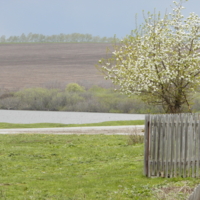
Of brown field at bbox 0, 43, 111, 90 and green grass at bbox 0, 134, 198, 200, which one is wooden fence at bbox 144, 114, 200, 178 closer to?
green grass at bbox 0, 134, 198, 200

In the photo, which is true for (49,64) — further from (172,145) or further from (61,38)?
(172,145)

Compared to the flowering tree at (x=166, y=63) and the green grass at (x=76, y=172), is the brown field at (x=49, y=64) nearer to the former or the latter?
the flowering tree at (x=166, y=63)

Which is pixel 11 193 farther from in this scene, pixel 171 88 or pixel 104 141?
pixel 171 88

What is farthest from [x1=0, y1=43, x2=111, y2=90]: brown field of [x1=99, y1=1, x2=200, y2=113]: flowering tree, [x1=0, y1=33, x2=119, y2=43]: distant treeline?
[x1=99, y1=1, x2=200, y2=113]: flowering tree

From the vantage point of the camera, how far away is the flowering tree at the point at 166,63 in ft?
69.8

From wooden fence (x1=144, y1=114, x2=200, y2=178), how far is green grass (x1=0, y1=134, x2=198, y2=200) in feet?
1.15

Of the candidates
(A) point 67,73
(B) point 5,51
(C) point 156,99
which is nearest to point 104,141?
(C) point 156,99

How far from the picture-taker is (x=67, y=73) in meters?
77.9

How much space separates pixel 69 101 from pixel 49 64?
2399 centimetres

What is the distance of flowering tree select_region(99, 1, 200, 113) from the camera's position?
69.8 ft

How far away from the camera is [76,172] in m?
12.3

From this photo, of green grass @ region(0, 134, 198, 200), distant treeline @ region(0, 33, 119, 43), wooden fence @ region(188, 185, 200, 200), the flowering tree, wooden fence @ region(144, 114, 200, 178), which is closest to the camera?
wooden fence @ region(188, 185, 200, 200)

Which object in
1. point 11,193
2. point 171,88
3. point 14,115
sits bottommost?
point 14,115

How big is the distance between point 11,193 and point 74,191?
1.32 m
